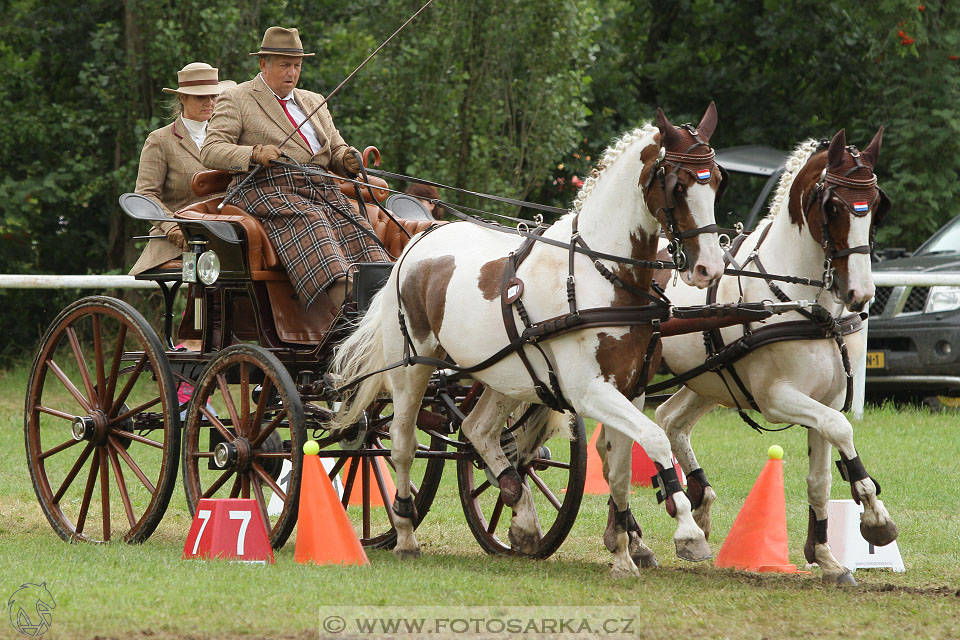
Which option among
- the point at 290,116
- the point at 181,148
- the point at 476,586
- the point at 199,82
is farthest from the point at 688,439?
the point at 199,82

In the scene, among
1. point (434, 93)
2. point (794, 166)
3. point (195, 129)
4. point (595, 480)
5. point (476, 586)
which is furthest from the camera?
point (434, 93)

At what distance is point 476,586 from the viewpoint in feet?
17.4

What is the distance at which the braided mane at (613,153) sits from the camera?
548 centimetres

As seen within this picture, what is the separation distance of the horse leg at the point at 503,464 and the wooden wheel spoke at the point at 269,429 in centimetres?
96

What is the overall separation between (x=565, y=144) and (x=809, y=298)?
7.71 metres

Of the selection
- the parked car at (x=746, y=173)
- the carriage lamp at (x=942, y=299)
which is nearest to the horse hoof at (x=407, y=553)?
the carriage lamp at (x=942, y=299)

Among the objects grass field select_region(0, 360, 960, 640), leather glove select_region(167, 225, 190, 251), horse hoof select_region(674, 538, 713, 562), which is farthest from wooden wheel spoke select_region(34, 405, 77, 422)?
horse hoof select_region(674, 538, 713, 562)

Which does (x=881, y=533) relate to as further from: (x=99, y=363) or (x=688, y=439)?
(x=99, y=363)

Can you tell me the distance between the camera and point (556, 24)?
12.7 m

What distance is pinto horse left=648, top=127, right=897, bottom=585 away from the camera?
212 inches

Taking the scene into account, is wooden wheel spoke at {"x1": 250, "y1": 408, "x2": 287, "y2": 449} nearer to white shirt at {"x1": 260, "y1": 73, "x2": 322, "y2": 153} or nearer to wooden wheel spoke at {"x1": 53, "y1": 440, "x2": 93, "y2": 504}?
wooden wheel spoke at {"x1": 53, "y1": 440, "x2": 93, "y2": 504}

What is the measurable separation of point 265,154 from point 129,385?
141 cm

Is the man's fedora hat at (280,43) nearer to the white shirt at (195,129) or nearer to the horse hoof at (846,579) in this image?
the white shirt at (195,129)

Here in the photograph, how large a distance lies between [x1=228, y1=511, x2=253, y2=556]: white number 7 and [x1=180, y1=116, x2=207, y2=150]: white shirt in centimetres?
305
